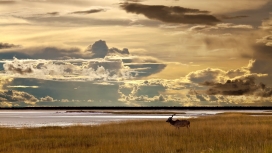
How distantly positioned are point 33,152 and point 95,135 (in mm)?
8750

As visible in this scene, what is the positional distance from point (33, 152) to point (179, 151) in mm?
6335

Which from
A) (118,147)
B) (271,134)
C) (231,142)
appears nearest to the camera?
(118,147)

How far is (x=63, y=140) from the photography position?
2395 centimetres

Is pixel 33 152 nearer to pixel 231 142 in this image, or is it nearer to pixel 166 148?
pixel 166 148

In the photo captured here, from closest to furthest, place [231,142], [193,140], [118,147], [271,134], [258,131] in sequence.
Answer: [118,147] → [231,142] → [193,140] → [271,134] → [258,131]

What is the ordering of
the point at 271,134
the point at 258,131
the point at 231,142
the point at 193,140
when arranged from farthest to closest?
the point at 258,131, the point at 271,134, the point at 193,140, the point at 231,142

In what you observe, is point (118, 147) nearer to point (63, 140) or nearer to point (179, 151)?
point (179, 151)

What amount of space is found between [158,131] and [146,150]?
10.5m

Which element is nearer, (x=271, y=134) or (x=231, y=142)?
(x=231, y=142)

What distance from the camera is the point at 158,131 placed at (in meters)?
28.9

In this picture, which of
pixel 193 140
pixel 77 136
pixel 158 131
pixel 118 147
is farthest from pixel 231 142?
pixel 77 136

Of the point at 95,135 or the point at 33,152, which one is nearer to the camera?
the point at 33,152

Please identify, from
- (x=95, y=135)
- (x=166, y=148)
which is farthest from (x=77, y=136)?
(x=166, y=148)

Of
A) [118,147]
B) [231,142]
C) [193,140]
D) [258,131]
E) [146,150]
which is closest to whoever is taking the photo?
[146,150]
